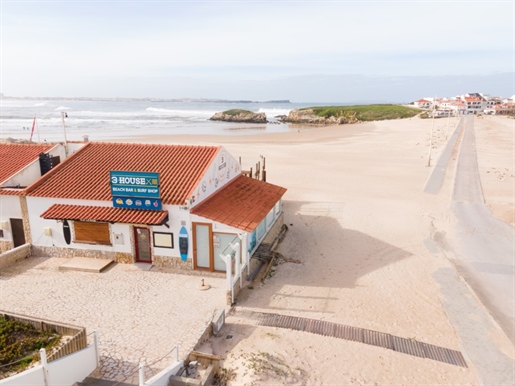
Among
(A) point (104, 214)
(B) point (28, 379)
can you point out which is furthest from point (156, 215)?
(B) point (28, 379)

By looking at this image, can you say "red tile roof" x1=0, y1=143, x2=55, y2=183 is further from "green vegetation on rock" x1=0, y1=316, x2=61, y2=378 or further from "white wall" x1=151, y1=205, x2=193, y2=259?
"green vegetation on rock" x1=0, y1=316, x2=61, y2=378

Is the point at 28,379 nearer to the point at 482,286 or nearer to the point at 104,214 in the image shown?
the point at 104,214

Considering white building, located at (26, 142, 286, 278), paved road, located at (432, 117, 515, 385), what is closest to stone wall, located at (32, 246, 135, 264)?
white building, located at (26, 142, 286, 278)

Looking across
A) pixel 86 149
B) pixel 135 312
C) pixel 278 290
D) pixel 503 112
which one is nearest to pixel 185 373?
pixel 135 312

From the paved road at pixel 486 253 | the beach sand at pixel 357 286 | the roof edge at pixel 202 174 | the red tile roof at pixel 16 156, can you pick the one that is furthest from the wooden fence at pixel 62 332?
the paved road at pixel 486 253

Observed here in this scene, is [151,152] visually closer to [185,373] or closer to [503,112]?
[185,373]

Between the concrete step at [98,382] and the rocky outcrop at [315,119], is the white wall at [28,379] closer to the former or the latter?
the concrete step at [98,382]
